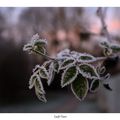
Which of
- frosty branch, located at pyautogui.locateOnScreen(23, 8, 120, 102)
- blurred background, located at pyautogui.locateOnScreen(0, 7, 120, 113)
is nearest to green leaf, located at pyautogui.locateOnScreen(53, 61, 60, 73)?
frosty branch, located at pyautogui.locateOnScreen(23, 8, 120, 102)

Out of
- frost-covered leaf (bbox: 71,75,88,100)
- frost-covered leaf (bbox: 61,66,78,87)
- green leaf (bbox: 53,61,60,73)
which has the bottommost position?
frost-covered leaf (bbox: 71,75,88,100)

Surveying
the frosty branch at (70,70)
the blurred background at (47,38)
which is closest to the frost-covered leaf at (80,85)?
the frosty branch at (70,70)

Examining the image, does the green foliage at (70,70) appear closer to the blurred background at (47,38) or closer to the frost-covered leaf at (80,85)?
the frost-covered leaf at (80,85)

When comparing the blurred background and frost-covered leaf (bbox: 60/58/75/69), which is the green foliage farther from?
the blurred background

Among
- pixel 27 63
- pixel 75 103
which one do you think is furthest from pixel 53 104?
pixel 27 63

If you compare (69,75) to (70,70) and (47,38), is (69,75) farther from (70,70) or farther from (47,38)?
(47,38)

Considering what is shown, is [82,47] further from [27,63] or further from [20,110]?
[20,110]
